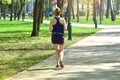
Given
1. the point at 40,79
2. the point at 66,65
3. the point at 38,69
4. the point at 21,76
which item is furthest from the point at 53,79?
the point at 66,65

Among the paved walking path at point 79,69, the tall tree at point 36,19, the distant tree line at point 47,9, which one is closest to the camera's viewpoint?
the paved walking path at point 79,69

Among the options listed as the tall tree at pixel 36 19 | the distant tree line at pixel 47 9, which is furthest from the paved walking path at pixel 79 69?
the tall tree at pixel 36 19

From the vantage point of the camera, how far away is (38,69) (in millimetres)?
11375

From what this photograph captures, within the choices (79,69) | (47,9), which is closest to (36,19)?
(79,69)

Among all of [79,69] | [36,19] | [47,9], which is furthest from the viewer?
[47,9]

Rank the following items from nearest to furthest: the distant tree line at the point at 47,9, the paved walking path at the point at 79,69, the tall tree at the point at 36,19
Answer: the paved walking path at the point at 79,69 < the tall tree at the point at 36,19 < the distant tree line at the point at 47,9

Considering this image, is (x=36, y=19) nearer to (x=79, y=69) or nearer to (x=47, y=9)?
(x=79, y=69)

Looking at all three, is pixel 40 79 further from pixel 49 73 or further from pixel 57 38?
pixel 57 38

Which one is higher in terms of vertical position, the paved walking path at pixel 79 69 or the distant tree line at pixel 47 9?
the distant tree line at pixel 47 9

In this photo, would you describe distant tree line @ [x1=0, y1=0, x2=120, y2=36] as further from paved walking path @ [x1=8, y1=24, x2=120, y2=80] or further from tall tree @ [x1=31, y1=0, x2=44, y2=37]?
paved walking path @ [x1=8, y1=24, x2=120, y2=80]

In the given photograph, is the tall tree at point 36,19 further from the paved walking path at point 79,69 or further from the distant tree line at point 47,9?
the paved walking path at point 79,69

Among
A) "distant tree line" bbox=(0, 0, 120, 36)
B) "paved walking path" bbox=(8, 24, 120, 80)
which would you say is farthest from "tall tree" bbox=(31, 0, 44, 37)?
"paved walking path" bbox=(8, 24, 120, 80)

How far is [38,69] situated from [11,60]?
272 centimetres

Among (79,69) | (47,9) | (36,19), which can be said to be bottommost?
(79,69)
